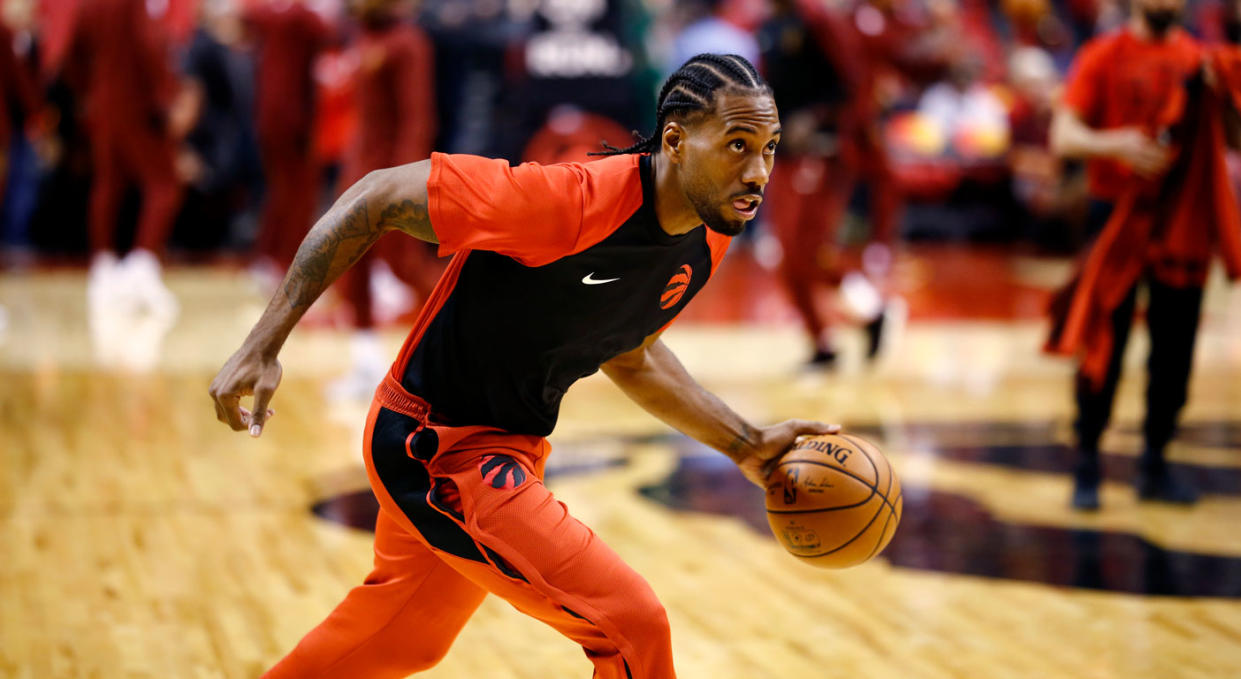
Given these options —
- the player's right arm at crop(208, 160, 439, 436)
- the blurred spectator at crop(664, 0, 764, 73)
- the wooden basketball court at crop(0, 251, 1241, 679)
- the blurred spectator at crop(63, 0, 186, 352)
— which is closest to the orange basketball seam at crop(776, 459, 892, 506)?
the wooden basketball court at crop(0, 251, 1241, 679)

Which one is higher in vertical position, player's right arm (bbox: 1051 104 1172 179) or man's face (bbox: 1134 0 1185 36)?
man's face (bbox: 1134 0 1185 36)

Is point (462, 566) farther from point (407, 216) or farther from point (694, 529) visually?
point (694, 529)

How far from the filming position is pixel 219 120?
1363 cm

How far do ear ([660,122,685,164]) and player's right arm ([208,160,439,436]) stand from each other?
0.49 m

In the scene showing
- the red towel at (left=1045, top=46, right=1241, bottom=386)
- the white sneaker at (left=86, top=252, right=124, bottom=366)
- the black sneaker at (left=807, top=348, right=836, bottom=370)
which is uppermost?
the red towel at (left=1045, top=46, right=1241, bottom=386)

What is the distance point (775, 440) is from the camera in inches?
123

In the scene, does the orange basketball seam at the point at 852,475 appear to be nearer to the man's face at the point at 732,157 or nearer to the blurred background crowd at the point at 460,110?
the man's face at the point at 732,157

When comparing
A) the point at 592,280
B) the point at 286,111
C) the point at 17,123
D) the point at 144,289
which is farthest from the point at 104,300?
the point at 592,280

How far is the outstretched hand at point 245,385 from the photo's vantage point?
98.7 inches

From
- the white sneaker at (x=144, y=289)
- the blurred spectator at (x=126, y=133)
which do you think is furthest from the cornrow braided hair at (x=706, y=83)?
the white sneaker at (x=144, y=289)

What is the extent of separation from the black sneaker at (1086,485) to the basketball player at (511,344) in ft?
10.1

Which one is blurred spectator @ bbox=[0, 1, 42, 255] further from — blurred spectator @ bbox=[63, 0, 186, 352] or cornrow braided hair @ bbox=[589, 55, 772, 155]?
cornrow braided hair @ bbox=[589, 55, 772, 155]

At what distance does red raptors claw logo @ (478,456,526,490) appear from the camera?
2.71 metres

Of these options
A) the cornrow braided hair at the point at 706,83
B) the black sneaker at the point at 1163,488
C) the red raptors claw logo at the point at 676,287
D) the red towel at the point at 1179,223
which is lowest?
the black sneaker at the point at 1163,488
